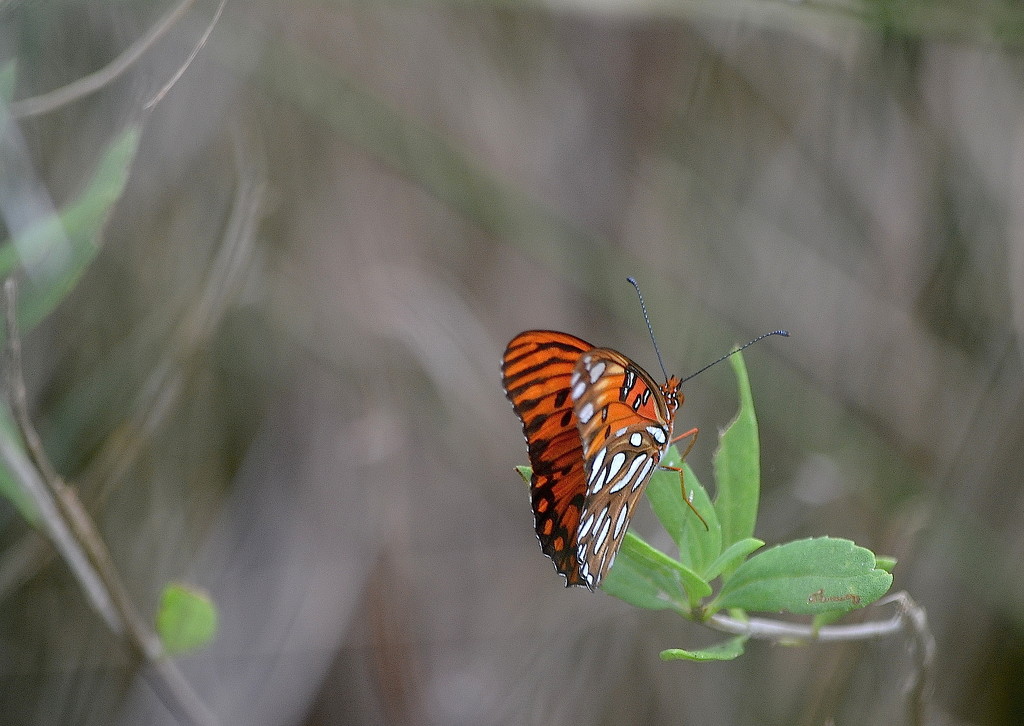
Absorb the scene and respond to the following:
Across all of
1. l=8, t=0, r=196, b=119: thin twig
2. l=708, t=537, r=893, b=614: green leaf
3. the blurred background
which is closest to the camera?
l=708, t=537, r=893, b=614: green leaf

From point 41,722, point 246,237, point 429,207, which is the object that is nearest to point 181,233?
point 246,237

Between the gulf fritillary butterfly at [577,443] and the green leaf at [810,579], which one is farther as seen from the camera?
the gulf fritillary butterfly at [577,443]

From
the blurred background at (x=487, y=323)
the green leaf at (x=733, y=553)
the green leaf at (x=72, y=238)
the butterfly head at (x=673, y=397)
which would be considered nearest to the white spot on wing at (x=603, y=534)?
the green leaf at (x=733, y=553)

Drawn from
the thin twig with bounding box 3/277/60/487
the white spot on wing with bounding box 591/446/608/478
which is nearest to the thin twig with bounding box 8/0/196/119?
the thin twig with bounding box 3/277/60/487

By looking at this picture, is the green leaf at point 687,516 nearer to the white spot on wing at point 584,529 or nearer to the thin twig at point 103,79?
the white spot on wing at point 584,529

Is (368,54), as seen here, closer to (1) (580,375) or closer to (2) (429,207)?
(2) (429,207)

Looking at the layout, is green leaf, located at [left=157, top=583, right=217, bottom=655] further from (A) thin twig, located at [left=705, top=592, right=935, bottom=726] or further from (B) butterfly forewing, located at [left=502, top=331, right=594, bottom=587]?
(A) thin twig, located at [left=705, top=592, right=935, bottom=726]

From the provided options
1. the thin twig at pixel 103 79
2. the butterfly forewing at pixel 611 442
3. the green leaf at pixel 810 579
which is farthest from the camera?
the thin twig at pixel 103 79

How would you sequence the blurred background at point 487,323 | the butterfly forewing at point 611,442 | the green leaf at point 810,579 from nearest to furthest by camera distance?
1. the green leaf at point 810,579
2. the butterfly forewing at point 611,442
3. the blurred background at point 487,323
